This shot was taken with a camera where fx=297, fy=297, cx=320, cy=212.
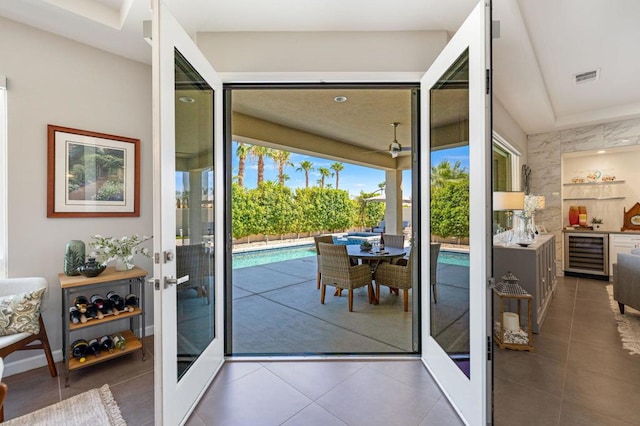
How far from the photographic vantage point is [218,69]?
2404 millimetres

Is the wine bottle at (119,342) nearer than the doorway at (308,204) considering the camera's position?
Yes

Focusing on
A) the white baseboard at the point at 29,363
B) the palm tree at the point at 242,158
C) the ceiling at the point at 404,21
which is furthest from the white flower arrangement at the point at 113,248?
the palm tree at the point at 242,158

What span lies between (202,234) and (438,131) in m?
1.89

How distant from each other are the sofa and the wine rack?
510 centimetres

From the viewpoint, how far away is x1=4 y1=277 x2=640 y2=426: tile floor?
1824 millimetres

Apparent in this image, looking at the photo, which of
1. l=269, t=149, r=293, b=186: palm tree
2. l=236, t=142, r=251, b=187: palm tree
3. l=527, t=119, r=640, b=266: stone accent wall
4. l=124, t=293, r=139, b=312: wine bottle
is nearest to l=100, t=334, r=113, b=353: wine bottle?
l=124, t=293, r=139, b=312: wine bottle

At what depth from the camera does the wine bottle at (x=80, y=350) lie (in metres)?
2.26

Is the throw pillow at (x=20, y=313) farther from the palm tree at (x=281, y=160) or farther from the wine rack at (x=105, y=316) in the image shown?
the palm tree at (x=281, y=160)

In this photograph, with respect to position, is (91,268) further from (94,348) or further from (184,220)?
(184,220)

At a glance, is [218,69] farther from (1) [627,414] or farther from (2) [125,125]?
(1) [627,414]

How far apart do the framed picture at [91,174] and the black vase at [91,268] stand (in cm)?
51

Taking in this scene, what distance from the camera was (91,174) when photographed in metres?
2.67

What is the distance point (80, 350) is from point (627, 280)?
5.52 m

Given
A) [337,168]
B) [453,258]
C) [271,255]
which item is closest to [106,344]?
[453,258]
